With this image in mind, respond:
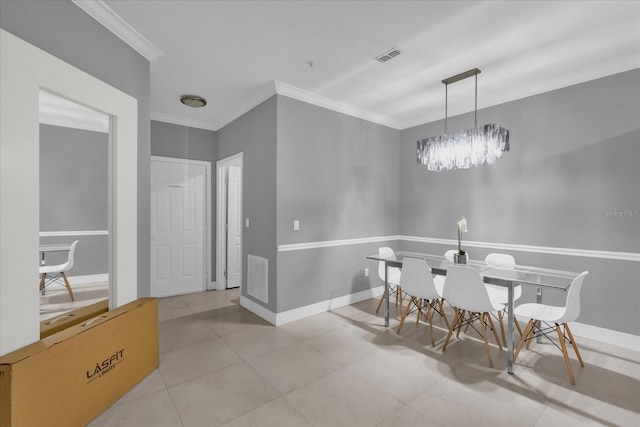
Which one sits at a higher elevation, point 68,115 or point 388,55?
point 388,55

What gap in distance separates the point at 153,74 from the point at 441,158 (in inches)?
132

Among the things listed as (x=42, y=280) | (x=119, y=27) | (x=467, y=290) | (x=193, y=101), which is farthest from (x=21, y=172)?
(x=467, y=290)

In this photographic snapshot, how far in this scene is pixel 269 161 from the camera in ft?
12.1

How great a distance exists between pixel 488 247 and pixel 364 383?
8.88ft

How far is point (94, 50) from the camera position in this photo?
2152 millimetres

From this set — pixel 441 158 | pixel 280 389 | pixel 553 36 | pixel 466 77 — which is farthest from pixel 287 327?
pixel 553 36

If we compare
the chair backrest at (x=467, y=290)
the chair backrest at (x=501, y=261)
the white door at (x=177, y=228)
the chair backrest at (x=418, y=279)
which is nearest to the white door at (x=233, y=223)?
the white door at (x=177, y=228)

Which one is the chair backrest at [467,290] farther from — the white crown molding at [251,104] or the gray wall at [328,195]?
the white crown molding at [251,104]

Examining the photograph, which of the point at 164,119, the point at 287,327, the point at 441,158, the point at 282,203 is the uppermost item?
the point at 164,119

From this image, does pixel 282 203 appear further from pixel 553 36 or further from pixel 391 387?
pixel 553 36

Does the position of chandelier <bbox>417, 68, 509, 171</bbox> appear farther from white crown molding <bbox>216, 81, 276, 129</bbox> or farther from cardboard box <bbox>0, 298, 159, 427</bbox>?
cardboard box <bbox>0, 298, 159, 427</bbox>

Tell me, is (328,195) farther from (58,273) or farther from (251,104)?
(58,273)

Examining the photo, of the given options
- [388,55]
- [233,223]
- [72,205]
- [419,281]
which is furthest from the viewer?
[233,223]

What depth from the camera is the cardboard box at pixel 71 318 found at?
178cm
